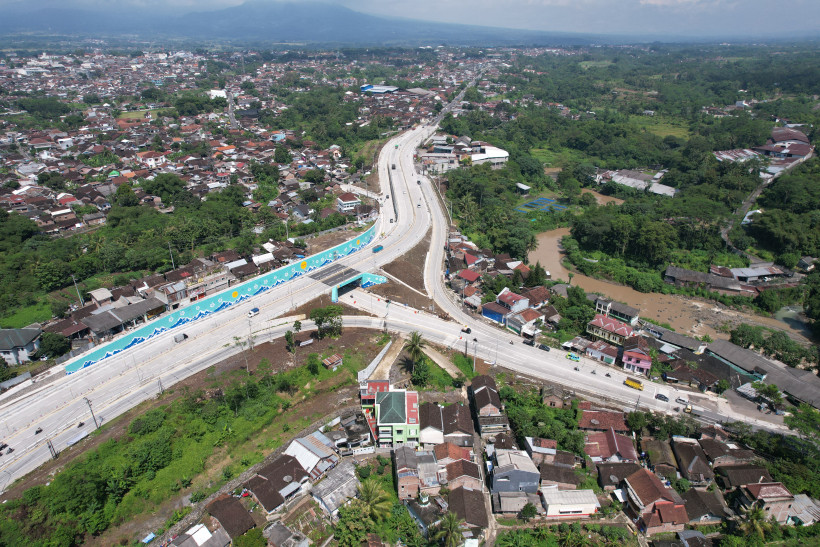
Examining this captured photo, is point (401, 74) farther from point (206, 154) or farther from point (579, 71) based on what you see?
point (206, 154)

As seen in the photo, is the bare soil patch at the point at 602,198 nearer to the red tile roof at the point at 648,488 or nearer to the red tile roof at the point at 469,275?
the red tile roof at the point at 469,275

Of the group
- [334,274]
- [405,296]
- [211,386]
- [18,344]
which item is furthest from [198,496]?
[334,274]

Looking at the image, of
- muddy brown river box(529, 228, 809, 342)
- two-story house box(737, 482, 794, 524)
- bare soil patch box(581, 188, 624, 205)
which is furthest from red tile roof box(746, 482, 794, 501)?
bare soil patch box(581, 188, 624, 205)

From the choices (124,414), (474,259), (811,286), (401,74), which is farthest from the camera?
(401,74)

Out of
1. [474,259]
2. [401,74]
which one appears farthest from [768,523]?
[401,74]

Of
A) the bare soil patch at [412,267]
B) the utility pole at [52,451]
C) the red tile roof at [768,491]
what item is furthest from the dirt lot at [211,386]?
the red tile roof at [768,491]

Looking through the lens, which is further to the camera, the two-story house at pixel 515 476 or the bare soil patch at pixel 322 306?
the bare soil patch at pixel 322 306

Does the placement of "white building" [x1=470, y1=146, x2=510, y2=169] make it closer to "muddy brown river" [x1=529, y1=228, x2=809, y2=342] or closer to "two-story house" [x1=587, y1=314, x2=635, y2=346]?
"muddy brown river" [x1=529, y1=228, x2=809, y2=342]

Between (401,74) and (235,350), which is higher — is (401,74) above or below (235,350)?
above

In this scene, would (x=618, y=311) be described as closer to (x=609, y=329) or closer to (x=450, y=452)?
(x=609, y=329)
